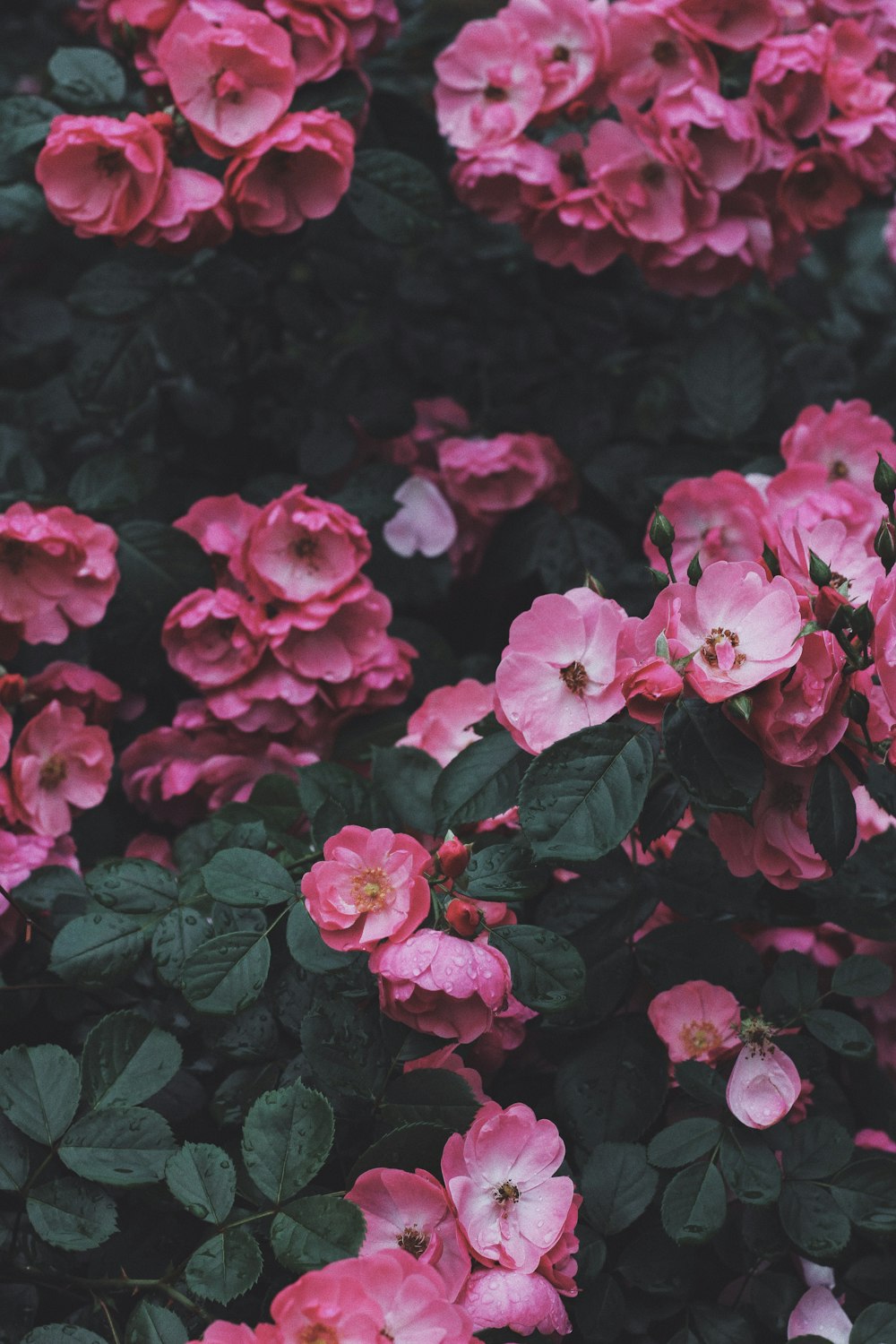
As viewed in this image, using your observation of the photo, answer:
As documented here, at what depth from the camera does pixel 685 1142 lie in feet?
3.16

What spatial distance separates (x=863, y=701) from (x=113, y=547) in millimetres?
780

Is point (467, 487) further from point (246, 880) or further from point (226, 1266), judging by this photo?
point (226, 1266)

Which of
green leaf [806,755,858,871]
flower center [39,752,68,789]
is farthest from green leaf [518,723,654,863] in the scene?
flower center [39,752,68,789]

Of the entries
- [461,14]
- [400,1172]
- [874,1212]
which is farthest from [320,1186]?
[461,14]

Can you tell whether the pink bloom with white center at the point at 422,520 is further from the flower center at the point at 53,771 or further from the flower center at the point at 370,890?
the flower center at the point at 370,890

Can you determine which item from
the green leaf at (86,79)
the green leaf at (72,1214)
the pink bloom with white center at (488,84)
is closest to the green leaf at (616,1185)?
the green leaf at (72,1214)

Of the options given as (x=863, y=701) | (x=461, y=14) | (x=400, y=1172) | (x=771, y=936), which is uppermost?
(x=461, y=14)

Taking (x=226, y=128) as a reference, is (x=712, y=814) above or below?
below

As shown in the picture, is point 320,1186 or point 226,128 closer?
point 320,1186

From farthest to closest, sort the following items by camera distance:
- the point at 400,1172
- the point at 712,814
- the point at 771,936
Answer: the point at 771,936, the point at 712,814, the point at 400,1172

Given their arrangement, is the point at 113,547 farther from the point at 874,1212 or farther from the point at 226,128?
the point at 874,1212

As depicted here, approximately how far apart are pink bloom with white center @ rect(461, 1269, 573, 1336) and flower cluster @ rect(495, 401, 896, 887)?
0.34m

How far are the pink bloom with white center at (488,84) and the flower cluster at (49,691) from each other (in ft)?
2.12

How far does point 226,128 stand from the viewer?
4.28 feet
